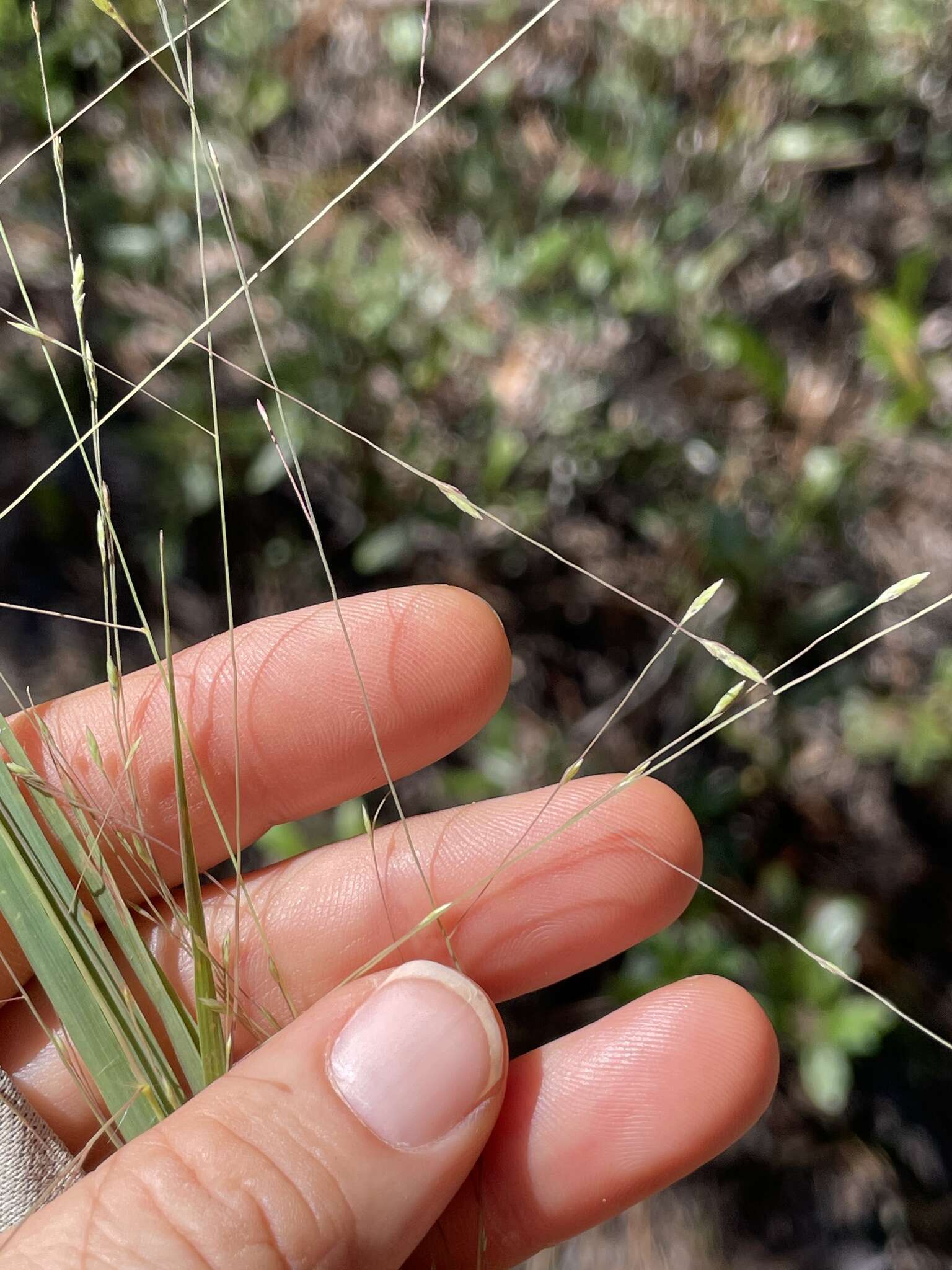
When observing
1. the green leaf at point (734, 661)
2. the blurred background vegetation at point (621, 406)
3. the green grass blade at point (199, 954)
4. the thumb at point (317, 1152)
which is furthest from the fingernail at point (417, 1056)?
the blurred background vegetation at point (621, 406)

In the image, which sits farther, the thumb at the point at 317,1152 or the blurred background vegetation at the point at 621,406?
the blurred background vegetation at the point at 621,406

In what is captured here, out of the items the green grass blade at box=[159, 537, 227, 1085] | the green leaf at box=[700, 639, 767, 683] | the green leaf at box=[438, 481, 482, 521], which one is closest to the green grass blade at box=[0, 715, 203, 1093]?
the green grass blade at box=[159, 537, 227, 1085]

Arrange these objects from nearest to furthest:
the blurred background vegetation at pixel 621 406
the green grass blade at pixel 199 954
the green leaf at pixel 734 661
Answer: the green leaf at pixel 734 661 → the green grass blade at pixel 199 954 → the blurred background vegetation at pixel 621 406

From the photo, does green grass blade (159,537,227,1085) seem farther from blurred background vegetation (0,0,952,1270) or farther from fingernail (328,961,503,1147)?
blurred background vegetation (0,0,952,1270)

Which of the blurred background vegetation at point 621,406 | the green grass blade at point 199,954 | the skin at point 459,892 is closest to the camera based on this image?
the green grass blade at point 199,954

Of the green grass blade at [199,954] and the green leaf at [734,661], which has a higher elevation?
the green leaf at [734,661]

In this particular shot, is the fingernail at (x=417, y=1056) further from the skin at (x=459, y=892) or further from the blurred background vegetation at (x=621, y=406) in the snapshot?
the blurred background vegetation at (x=621, y=406)

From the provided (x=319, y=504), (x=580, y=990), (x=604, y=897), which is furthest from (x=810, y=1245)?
(x=319, y=504)
